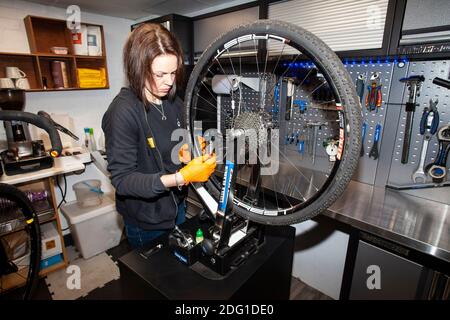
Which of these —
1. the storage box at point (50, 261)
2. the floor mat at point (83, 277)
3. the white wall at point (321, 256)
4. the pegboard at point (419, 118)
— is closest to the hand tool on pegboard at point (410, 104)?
the pegboard at point (419, 118)

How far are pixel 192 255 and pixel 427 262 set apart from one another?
3.43ft

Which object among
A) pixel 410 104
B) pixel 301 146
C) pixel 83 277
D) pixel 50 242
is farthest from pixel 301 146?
pixel 50 242

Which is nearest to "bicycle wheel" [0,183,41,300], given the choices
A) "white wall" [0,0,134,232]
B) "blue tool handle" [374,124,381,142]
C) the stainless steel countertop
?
"white wall" [0,0,134,232]

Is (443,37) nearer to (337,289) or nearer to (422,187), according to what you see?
(422,187)

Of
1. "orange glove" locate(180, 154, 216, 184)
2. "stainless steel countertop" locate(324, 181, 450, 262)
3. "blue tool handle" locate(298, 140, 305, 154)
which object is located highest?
"orange glove" locate(180, 154, 216, 184)

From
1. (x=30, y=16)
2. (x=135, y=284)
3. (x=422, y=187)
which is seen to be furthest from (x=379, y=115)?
(x=30, y=16)

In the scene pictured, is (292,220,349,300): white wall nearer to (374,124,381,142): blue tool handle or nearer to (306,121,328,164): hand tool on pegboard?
(306,121,328,164): hand tool on pegboard

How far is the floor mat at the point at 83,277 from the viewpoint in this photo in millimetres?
1925

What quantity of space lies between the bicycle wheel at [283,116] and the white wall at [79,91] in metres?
1.27

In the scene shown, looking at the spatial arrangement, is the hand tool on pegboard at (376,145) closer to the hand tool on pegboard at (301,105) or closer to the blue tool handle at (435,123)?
the blue tool handle at (435,123)

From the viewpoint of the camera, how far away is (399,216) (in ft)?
4.09

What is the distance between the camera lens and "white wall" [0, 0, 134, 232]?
6.70 feet

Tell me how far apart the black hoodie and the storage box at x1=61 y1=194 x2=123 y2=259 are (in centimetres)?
122
